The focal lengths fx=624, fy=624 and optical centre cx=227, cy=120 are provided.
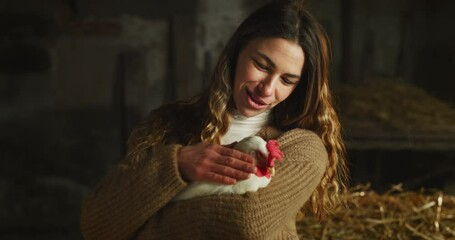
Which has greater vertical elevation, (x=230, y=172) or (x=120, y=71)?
(x=230, y=172)

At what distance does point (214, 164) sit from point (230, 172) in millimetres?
47

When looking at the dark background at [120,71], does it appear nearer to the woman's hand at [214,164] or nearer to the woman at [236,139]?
the woman at [236,139]

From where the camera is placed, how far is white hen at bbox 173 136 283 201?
1380 mm

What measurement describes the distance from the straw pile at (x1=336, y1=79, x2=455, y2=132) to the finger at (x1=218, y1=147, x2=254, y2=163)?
67.8 inches

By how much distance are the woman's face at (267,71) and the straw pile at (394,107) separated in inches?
59.6

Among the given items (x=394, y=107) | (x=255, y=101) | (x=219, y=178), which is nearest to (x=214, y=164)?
(x=219, y=178)

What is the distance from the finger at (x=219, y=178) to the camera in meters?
1.39

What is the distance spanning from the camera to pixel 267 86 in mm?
1550

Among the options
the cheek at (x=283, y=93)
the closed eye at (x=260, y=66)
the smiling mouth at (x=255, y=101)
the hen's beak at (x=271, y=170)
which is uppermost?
the closed eye at (x=260, y=66)

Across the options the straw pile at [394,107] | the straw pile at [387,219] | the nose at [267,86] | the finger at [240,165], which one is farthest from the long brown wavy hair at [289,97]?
the straw pile at [394,107]

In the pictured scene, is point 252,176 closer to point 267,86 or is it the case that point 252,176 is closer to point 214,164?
point 214,164

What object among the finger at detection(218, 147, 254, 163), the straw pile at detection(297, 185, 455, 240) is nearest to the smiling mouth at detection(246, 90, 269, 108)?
the finger at detection(218, 147, 254, 163)

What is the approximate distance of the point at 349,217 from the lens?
268 cm

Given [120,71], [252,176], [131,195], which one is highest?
[252,176]
